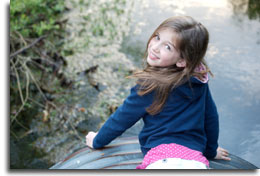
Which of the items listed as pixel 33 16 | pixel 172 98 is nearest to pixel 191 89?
pixel 172 98

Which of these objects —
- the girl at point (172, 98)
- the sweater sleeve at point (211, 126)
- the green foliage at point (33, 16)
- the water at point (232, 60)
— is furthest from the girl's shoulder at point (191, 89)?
the green foliage at point (33, 16)

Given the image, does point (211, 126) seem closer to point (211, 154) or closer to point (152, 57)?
point (211, 154)

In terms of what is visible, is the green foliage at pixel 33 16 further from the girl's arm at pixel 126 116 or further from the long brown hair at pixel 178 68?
the long brown hair at pixel 178 68

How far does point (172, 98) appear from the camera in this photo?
4.26 feet

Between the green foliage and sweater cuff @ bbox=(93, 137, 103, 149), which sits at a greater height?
the green foliage

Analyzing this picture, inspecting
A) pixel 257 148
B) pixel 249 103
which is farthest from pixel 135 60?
pixel 257 148

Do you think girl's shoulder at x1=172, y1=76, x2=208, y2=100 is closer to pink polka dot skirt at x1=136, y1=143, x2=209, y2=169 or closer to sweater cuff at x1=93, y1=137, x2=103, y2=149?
pink polka dot skirt at x1=136, y1=143, x2=209, y2=169

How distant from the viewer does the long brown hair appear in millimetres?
1211

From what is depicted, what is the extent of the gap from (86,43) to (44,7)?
1.43ft

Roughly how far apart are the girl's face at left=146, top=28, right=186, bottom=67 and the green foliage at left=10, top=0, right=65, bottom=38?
1.28 meters

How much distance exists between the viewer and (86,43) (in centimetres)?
274

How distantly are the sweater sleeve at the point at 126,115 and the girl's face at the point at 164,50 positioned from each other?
14 centimetres

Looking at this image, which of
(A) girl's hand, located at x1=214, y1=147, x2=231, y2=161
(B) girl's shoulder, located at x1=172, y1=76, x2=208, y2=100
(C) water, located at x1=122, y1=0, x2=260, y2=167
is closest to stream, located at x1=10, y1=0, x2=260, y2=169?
(C) water, located at x1=122, y1=0, x2=260, y2=167

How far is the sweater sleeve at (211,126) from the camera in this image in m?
1.43
